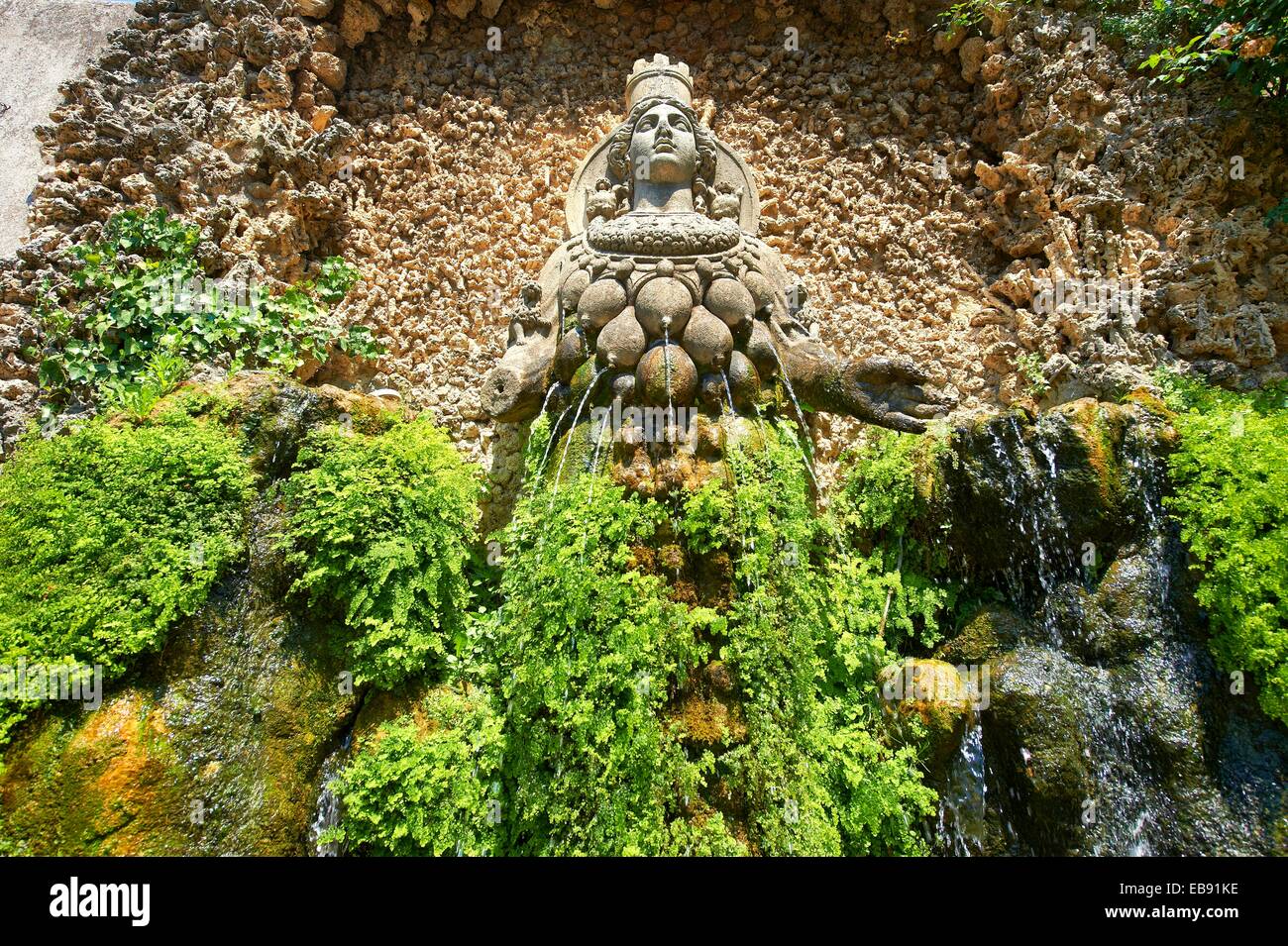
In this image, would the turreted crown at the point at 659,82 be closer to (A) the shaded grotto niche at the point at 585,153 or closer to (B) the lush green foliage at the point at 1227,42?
(A) the shaded grotto niche at the point at 585,153

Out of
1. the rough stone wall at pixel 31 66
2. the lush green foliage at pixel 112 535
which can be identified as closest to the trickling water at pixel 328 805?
the lush green foliage at pixel 112 535

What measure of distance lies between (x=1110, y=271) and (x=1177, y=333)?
29.0 inches

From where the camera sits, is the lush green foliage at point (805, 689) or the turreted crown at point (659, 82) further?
the turreted crown at point (659, 82)

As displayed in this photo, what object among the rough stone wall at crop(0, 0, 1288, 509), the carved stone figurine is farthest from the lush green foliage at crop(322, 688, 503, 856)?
the rough stone wall at crop(0, 0, 1288, 509)

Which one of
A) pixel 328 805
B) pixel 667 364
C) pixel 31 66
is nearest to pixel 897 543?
pixel 667 364

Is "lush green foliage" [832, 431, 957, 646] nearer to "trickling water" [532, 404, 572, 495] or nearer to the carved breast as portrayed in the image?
the carved breast

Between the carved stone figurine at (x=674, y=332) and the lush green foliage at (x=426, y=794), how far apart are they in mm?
1886

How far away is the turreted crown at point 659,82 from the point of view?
5.22 m

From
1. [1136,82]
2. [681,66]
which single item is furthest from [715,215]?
[1136,82]

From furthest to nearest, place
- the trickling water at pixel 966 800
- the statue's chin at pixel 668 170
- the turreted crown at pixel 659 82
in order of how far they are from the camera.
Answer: the turreted crown at pixel 659 82
the statue's chin at pixel 668 170
the trickling water at pixel 966 800

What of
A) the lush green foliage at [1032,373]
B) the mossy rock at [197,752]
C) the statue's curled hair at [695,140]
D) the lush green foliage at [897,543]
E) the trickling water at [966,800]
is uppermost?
the statue's curled hair at [695,140]

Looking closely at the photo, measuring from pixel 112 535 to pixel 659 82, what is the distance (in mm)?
4635

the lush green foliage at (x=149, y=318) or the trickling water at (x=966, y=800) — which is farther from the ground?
the lush green foliage at (x=149, y=318)

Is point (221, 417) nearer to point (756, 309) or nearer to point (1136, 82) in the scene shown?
point (756, 309)
